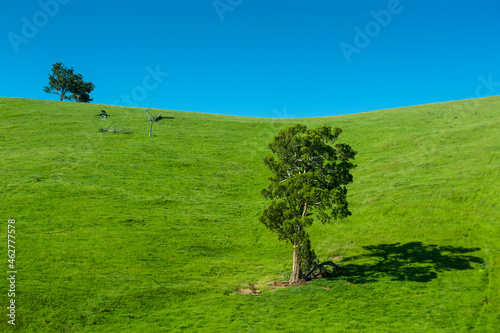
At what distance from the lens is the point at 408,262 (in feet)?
111

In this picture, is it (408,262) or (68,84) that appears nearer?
(408,262)

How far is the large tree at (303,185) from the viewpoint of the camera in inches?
1204

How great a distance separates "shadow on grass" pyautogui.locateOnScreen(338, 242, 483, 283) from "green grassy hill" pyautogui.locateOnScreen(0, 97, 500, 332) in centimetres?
19

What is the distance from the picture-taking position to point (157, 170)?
6362cm

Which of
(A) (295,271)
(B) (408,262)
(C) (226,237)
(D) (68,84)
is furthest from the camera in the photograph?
(D) (68,84)

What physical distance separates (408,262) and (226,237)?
2173cm

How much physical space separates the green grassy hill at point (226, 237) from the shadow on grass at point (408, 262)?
0.19 meters

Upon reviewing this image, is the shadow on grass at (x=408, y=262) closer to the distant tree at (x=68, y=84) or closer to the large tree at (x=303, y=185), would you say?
the large tree at (x=303, y=185)

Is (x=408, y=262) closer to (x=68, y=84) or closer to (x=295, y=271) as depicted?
(x=295, y=271)

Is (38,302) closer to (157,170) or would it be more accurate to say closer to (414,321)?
(414,321)

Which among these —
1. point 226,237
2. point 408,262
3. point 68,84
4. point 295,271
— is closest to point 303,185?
point 295,271

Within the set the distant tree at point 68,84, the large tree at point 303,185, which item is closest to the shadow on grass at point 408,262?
the large tree at point 303,185

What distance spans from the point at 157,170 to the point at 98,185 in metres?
12.2

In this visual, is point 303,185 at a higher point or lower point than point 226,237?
higher
